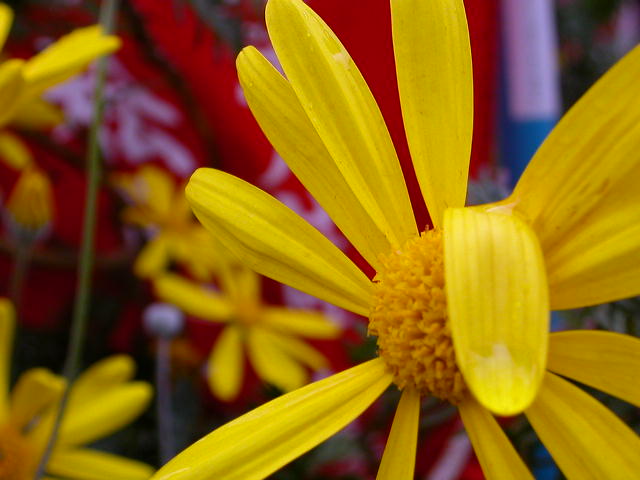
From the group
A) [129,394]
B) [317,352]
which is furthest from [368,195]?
[317,352]

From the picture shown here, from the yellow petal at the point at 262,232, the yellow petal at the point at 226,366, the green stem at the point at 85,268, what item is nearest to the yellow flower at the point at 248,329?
the yellow petal at the point at 226,366

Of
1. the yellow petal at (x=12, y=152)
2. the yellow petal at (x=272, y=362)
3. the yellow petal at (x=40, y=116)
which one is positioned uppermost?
the yellow petal at (x=40, y=116)

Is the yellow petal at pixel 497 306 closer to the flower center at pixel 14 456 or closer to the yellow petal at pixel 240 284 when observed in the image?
the flower center at pixel 14 456

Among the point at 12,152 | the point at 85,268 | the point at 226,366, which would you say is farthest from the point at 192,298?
the point at 85,268

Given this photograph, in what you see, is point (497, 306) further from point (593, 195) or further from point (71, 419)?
point (71, 419)

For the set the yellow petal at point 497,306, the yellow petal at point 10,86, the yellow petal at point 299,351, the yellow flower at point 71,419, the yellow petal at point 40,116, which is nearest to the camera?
the yellow petal at point 497,306

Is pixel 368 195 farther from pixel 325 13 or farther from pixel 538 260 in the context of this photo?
pixel 325 13

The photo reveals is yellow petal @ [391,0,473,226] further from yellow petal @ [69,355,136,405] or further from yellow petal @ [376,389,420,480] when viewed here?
yellow petal @ [69,355,136,405]
